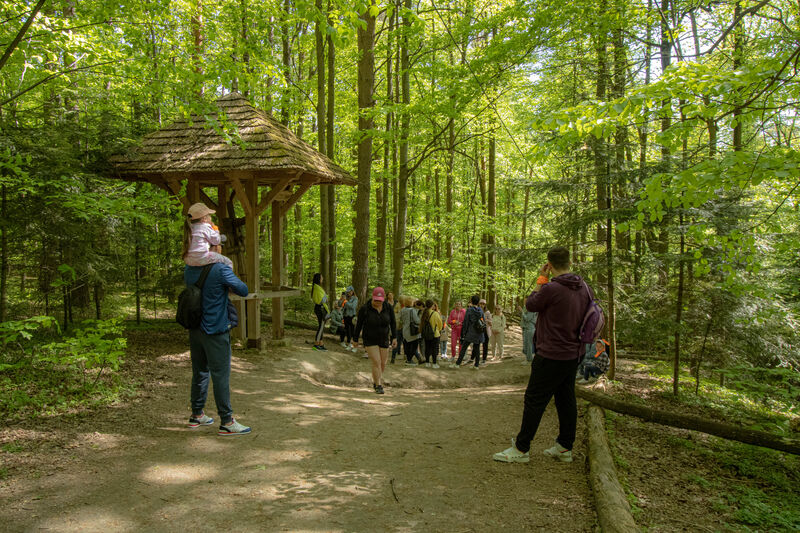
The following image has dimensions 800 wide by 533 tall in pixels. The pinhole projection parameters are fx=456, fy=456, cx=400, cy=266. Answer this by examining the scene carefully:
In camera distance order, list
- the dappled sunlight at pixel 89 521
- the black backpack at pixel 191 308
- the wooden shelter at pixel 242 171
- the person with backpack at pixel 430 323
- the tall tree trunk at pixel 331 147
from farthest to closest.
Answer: the tall tree trunk at pixel 331 147
the person with backpack at pixel 430 323
the wooden shelter at pixel 242 171
the black backpack at pixel 191 308
the dappled sunlight at pixel 89 521

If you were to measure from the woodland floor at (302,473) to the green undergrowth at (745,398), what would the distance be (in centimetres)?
157

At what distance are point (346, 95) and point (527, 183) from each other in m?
12.0

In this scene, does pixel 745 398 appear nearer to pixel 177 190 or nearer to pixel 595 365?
pixel 595 365

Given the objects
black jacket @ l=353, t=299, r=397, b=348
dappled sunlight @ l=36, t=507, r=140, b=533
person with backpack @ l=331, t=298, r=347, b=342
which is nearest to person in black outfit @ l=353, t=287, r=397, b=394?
black jacket @ l=353, t=299, r=397, b=348

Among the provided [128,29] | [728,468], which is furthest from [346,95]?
[728,468]

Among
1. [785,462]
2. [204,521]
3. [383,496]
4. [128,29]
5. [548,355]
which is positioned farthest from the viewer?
[128,29]

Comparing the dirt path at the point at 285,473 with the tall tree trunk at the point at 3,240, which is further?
the tall tree trunk at the point at 3,240

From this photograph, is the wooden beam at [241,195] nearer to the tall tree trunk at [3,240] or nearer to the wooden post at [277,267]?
the wooden post at [277,267]

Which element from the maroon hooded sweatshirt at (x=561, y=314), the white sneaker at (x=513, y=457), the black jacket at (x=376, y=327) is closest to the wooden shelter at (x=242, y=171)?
the black jacket at (x=376, y=327)

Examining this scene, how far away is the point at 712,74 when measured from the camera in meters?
4.53

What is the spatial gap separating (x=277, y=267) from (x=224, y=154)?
2.80 m

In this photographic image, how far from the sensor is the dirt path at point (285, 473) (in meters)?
3.33

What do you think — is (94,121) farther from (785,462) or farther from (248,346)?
(785,462)

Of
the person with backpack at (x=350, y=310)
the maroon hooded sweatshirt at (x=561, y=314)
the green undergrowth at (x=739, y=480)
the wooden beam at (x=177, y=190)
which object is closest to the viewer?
the green undergrowth at (x=739, y=480)
